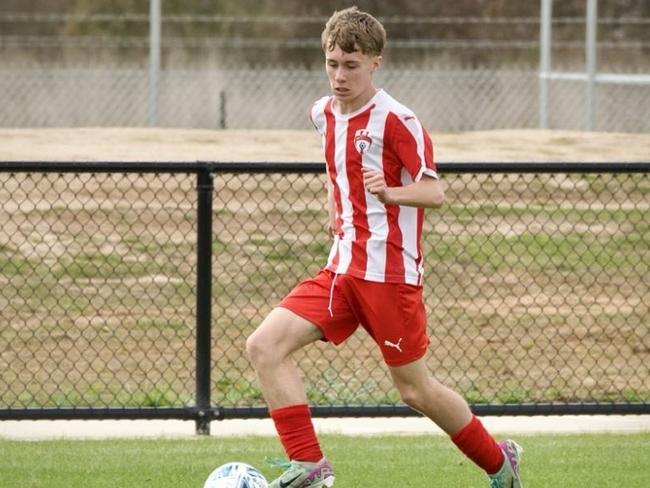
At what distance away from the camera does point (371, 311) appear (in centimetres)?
523

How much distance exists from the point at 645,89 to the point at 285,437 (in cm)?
1841

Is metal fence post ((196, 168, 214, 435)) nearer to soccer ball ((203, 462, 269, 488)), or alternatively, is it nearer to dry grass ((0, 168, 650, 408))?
dry grass ((0, 168, 650, 408))

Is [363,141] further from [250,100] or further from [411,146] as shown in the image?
[250,100]

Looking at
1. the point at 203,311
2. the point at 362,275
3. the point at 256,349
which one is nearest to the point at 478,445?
the point at 362,275

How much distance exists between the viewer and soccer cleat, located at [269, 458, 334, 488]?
516cm

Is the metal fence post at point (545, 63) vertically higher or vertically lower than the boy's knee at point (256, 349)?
higher

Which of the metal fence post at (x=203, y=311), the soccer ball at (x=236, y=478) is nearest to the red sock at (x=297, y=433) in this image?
the soccer ball at (x=236, y=478)

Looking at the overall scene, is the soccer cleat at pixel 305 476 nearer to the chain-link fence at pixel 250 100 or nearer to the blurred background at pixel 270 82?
the blurred background at pixel 270 82

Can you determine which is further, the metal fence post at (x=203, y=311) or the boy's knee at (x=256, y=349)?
the metal fence post at (x=203, y=311)

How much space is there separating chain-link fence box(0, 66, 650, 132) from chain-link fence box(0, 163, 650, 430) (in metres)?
8.00

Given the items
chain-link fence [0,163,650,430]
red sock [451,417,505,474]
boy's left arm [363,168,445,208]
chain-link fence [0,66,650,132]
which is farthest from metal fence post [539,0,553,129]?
boy's left arm [363,168,445,208]

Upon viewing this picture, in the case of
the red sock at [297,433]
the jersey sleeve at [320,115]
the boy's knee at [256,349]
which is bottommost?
the red sock at [297,433]

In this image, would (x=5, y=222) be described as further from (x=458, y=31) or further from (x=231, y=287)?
(x=458, y=31)

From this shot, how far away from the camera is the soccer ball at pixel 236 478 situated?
5.02 m
